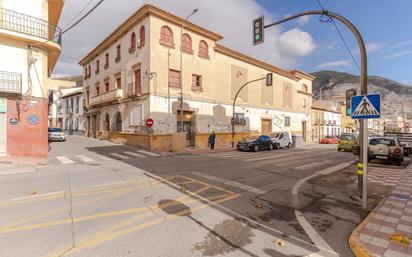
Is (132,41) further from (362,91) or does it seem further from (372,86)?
(372,86)

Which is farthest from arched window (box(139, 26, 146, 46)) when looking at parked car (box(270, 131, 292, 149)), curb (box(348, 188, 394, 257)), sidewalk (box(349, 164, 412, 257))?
curb (box(348, 188, 394, 257))

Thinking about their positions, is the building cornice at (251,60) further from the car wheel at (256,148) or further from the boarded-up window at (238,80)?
the car wheel at (256,148)

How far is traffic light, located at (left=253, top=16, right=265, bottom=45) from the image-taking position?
8.96 m

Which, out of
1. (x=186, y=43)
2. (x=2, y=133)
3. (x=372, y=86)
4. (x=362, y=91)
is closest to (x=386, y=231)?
(x=362, y=91)

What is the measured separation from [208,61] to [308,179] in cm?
1810

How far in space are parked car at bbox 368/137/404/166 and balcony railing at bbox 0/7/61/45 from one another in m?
19.8

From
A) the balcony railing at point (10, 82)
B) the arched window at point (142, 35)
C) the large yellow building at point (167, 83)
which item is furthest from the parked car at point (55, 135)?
the arched window at point (142, 35)

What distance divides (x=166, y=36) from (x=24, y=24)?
10368mm

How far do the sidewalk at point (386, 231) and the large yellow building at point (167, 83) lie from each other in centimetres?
1628

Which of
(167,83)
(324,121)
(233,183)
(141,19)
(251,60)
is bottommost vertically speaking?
(233,183)

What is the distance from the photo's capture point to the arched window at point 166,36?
66.9 ft

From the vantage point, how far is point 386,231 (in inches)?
167

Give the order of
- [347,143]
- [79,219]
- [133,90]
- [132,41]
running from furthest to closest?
[132,41] → [133,90] → [347,143] → [79,219]

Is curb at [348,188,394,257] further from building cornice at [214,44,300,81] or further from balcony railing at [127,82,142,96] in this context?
building cornice at [214,44,300,81]
